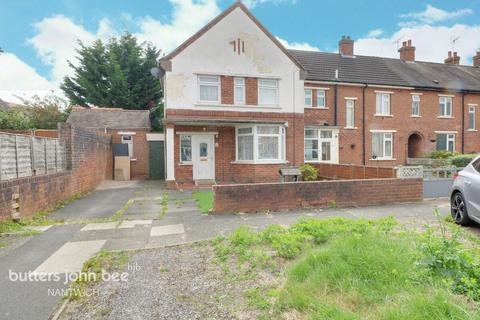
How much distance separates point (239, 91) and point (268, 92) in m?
1.63

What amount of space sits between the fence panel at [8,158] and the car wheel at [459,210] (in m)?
10.5

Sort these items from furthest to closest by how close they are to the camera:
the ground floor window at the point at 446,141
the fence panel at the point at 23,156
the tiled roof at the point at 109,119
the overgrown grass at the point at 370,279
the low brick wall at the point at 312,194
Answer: the ground floor window at the point at 446,141 → the tiled roof at the point at 109,119 → the low brick wall at the point at 312,194 → the fence panel at the point at 23,156 → the overgrown grass at the point at 370,279

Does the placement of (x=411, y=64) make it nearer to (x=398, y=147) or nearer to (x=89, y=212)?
(x=398, y=147)

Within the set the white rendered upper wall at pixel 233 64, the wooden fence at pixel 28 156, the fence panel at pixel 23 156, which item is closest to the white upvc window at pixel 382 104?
the white rendered upper wall at pixel 233 64

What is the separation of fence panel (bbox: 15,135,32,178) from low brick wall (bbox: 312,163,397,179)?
11.7 meters

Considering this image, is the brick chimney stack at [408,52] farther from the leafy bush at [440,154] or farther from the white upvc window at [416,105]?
the leafy bush at [440,154]

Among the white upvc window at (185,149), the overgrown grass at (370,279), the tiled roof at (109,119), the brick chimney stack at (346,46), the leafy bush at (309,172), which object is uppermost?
the brick chimney stack at (346,46)

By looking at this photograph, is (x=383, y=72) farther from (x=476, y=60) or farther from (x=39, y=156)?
(x=39, y=156)

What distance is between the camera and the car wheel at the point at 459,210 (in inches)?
255

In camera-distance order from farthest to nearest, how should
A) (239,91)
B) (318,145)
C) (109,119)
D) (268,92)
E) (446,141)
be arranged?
(446,141) < (109,119) < (318,145) < (268,92) < (239,91)

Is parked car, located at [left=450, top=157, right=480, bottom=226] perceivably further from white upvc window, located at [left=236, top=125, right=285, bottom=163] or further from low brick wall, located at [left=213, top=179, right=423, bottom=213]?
white upvc window, located at [left=236, top=125, right=285, bottom=163]

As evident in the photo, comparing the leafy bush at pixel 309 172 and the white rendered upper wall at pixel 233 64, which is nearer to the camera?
the white rendered upper wall at pixel 233 64

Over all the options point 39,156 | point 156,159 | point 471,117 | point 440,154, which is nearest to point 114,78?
point 156,159

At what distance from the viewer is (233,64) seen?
14.8 meters
